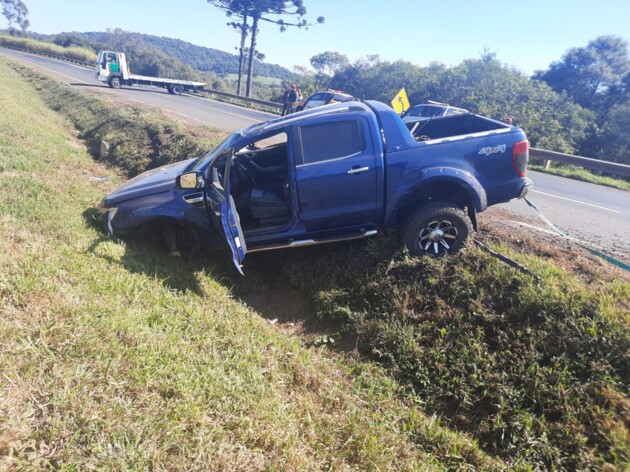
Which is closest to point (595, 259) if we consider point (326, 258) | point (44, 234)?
point (326, 258)

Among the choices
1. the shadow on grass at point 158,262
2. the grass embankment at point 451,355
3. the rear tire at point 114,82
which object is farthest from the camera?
the rear tire at point 114,82

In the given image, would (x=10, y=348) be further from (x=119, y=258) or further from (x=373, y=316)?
(x=373, y=316)

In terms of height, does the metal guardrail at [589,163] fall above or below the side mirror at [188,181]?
above

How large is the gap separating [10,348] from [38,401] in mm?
501

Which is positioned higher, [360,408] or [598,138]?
[598,138]

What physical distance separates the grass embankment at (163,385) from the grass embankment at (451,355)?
0.02 m

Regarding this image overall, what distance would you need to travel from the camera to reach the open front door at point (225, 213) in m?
4.09

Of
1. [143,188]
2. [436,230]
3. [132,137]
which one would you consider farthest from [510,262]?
[132,137]

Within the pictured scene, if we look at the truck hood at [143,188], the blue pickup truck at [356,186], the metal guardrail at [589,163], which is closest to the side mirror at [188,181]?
the blue pickup truck at [356,186]

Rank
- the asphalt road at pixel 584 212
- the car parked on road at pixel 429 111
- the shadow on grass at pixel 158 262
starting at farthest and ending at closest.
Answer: the car parked on road at pixel 429 111, the asphalt road at pixel 584 212, the shadow on grass at pixel 158 262

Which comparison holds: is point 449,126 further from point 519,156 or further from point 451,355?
point 451,355

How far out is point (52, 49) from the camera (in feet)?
184

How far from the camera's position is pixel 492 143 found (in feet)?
14.2

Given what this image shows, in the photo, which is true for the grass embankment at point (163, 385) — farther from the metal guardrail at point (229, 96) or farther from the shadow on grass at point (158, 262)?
the metal guardrail at point (229, 96)
